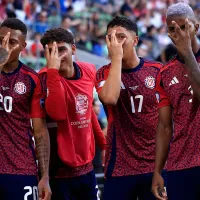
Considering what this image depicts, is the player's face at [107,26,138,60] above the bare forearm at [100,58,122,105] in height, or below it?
above

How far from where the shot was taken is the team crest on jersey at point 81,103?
25.1ft

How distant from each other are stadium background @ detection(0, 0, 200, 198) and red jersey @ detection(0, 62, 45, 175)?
8.08 metres

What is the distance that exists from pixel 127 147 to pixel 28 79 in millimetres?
1157

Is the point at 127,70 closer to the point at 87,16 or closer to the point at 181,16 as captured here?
the point at 181,16

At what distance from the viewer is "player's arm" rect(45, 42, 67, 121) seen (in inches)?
285

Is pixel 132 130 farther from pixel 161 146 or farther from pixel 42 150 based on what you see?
pixel 42 150

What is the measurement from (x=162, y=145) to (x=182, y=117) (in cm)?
52

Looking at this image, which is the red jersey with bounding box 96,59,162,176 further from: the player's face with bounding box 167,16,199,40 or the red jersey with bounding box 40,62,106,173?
the player's face with bounding box 167,16,199,40

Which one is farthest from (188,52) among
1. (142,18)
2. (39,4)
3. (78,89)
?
(142,18)

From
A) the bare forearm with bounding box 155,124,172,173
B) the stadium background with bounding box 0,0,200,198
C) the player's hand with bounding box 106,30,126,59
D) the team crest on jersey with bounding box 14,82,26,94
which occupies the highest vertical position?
the player's hand with bounding box 106,30,126,59

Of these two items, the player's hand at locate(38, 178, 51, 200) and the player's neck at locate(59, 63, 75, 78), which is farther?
the player's neck at locate(59, 63, 75, 78)

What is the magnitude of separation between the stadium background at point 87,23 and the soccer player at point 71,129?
7383 mm

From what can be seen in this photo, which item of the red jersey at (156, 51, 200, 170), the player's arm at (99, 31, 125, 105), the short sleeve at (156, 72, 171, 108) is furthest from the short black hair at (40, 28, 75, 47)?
the red jersey at (156, 51, 200, 170)

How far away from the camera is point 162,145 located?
22.0ft
